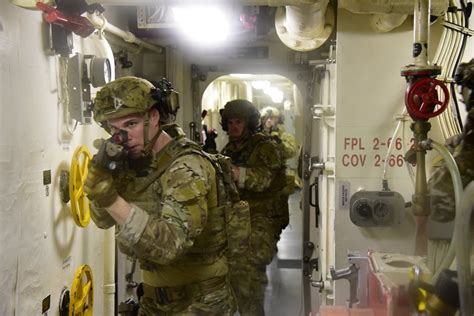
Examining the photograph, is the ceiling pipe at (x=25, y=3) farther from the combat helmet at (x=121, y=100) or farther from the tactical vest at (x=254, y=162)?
the tactical vest at (x=254, y=162)

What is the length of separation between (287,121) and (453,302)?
10.7 m

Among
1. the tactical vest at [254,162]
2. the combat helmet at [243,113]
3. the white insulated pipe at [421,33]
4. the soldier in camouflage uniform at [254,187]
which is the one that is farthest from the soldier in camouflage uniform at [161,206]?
the combat helmet at [243,113]

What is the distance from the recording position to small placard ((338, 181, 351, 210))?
2.79 metres

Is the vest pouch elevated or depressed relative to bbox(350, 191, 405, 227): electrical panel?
depressed

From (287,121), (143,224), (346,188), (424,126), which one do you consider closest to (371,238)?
(346,188)

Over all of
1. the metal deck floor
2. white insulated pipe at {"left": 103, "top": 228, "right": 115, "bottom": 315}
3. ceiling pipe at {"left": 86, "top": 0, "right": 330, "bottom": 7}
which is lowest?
the metal deck floor

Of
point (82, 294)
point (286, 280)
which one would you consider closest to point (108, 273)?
point (82, 294)

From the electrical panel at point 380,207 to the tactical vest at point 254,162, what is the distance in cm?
196

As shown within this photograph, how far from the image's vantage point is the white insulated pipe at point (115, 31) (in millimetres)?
2905

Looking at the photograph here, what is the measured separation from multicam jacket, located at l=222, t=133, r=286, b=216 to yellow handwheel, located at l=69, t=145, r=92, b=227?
5.77ft

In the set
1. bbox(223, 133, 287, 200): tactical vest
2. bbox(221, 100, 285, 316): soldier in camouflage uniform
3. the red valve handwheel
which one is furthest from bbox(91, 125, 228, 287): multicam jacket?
bbox(223, 133, 287, 200): tactical vest

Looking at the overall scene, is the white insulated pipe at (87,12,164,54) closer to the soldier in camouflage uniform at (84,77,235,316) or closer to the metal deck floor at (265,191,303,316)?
the soldier in camouflage uniform at (84,77,235,316)

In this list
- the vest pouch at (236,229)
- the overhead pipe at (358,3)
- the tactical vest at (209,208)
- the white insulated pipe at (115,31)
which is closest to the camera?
the overhead pipe at (358,3)

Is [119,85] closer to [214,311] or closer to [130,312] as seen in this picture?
[214,311]
